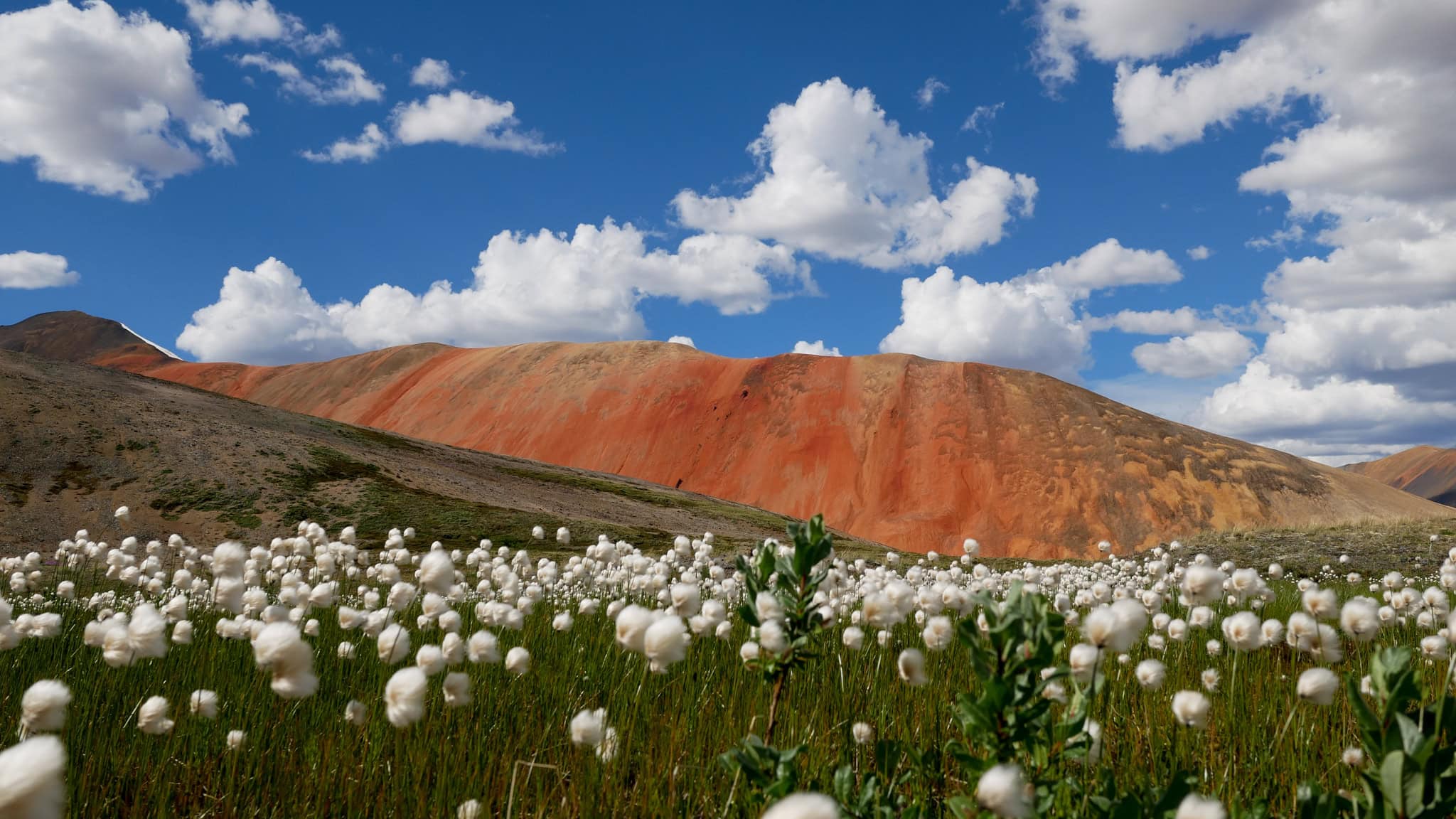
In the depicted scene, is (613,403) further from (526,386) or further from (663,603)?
(663,603)

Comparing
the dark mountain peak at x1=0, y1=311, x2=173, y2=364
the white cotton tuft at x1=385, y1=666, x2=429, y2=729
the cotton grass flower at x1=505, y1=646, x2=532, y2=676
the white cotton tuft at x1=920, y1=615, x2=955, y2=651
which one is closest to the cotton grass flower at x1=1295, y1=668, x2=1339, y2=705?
the white cotton tuft at x1=920, y1=615, x2=955, y2=651

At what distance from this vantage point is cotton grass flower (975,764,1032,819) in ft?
5.03

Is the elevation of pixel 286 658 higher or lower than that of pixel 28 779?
lower

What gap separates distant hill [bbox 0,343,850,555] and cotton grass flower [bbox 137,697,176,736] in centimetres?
1840

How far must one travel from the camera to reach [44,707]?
218 cm

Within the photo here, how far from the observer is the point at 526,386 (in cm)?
8012

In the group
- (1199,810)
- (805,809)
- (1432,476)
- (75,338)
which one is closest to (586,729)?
(805,809)

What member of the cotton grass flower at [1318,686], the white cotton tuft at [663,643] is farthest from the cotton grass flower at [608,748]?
the cotton grass flower at [1318,686]

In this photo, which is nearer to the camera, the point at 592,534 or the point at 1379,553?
the point at 1379,553

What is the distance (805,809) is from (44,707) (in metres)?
2.17

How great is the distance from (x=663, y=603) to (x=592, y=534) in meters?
17.8

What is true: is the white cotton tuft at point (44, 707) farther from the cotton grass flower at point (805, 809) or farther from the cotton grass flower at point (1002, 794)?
the cotton grass flower at point (1002, 794)

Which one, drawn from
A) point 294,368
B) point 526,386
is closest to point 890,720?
point 526,386

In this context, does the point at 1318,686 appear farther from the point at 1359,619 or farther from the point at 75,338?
the point at 75,338
